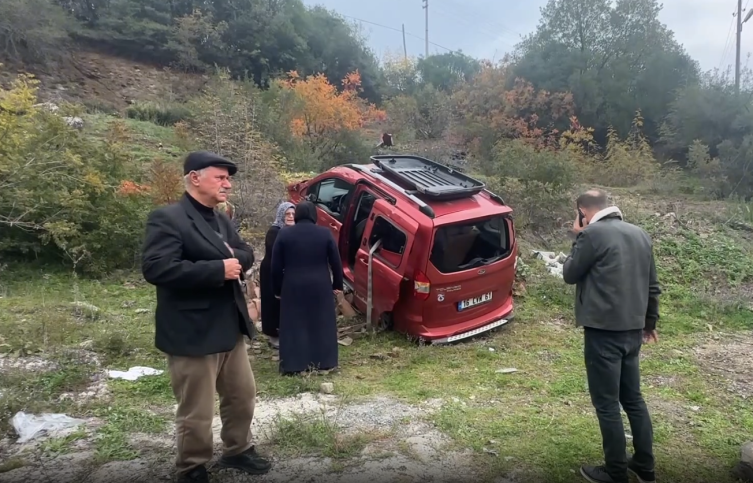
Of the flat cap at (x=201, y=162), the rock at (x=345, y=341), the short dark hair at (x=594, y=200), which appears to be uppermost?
the flat cap at (x=201, y=162)

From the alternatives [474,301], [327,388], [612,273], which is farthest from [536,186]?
[612,273]

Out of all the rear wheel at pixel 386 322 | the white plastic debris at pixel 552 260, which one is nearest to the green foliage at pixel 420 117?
the white plastic debris at pixel 552 260

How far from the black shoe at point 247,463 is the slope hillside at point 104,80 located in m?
22.9

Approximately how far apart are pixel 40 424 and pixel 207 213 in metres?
1.99

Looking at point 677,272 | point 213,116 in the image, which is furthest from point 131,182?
point 677,272

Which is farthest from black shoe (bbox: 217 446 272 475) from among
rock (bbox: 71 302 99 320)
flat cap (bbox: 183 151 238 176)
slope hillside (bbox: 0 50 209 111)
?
slope hillside (bbox: 0 50 209 111)

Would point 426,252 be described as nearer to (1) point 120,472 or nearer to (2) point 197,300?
(2) point 197,300

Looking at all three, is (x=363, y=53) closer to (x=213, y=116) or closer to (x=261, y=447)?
(x=213, y=116)

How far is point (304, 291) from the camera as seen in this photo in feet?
16.6

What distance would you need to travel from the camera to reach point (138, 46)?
99.5ft

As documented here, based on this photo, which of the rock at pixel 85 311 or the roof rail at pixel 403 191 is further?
the rock at pixel 85 311

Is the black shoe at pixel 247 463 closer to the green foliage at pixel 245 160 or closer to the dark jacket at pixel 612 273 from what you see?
the dark jacket at pixel 612 273

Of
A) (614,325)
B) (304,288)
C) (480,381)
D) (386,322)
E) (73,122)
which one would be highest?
(73,122)

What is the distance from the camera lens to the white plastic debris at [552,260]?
350 inches
